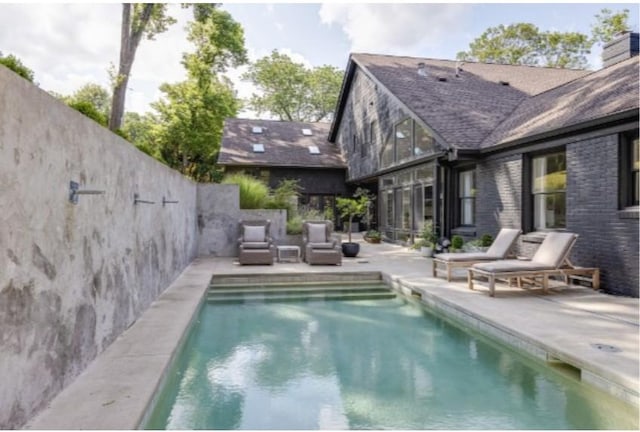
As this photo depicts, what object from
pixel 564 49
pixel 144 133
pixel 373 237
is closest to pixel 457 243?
pixel 373 237

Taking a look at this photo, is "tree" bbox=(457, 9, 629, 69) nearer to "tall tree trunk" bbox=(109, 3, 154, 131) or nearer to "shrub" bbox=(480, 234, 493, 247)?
"shrub" bbox=(480, 234, 493, 247)

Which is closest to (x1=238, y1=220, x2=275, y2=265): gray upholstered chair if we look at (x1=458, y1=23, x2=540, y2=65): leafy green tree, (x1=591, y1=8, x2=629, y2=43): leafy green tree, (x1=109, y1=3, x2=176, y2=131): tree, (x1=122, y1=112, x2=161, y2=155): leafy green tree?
(x1=122, y1=112, x2=161, y2=155): leafy green tree

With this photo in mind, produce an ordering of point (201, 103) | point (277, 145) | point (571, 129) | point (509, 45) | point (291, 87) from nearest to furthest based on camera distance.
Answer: point (571, 129)
point (277, 145)
point (201, 103)
point (509, 45)
point (291, 87)

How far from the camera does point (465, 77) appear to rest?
47.8ft

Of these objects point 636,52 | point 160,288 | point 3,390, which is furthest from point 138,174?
point 636,52

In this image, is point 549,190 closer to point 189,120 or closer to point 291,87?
point 189,120

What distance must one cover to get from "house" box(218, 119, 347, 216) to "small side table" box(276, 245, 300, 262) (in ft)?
26.1

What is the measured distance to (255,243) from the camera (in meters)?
10.2

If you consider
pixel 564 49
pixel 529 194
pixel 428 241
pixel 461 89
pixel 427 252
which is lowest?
pixel 427 252

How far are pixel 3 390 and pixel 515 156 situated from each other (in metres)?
8.90

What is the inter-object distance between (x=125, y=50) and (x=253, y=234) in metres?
7.75

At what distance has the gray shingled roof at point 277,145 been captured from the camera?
18766mm

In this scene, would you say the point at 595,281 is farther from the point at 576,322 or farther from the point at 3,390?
the point at 3,390

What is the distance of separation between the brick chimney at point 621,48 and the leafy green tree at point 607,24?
15093 mm
